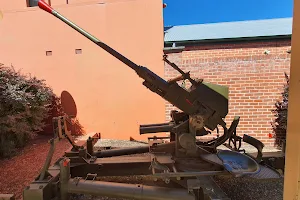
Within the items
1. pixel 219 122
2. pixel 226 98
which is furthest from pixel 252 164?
pixel 226 98

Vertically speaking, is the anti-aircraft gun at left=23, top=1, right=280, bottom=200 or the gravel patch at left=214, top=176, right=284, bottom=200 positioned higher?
the anti-aircraft gun at left=23, top=1, right=280, bottom=200

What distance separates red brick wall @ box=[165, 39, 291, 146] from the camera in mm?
4938

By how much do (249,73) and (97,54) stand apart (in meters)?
4.03

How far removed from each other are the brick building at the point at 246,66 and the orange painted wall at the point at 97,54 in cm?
81

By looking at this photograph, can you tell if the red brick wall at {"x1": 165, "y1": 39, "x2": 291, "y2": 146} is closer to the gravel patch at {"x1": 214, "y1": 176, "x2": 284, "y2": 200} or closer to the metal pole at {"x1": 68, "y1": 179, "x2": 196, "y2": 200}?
the gravel patch at {"x1": 214, "y1": 176, "x2": 284, "y2": 200}

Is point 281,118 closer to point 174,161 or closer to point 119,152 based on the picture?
point 174,161

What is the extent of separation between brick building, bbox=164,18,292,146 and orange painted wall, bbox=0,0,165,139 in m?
0.81

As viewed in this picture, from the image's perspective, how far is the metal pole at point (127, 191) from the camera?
219 cm

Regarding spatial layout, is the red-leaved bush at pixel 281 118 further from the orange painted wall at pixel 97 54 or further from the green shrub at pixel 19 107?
the green shrub at pixel 19 107

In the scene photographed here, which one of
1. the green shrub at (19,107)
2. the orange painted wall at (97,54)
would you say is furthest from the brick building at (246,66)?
the green shrub at (19,107)

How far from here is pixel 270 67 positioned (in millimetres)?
4922

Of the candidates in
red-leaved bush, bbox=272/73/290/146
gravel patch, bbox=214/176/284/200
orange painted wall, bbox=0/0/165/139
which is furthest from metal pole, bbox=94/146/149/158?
red-leaved bush, bbox=272/73/290/146

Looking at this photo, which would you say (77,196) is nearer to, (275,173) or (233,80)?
(275,173)

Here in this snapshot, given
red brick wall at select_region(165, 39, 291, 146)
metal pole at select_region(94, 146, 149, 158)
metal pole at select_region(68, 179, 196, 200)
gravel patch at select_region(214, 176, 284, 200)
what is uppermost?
red brick wall at select_region(165, 39, 291, 146)
